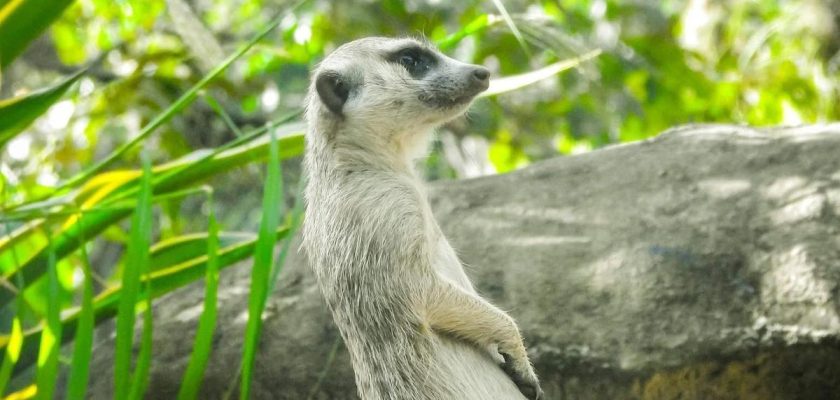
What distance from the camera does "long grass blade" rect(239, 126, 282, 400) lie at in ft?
6.42

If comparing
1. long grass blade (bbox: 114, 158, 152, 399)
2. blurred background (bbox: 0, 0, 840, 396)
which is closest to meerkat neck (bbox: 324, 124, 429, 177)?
long grass blade (bbox: 114, 158, 152, 399)

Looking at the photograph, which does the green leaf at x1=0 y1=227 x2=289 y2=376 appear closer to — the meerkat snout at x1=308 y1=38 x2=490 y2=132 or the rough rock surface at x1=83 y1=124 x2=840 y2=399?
the rough rock surface at x1=83 y1=124 x2=840 y2=399

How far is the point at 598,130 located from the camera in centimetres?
442

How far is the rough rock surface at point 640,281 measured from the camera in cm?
237

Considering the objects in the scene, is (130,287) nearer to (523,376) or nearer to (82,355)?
(82,355)

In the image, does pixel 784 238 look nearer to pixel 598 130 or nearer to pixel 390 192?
pixel 390 192

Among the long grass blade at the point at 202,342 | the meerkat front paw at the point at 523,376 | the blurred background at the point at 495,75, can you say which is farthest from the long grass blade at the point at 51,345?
the blurred background at the point at 495,75

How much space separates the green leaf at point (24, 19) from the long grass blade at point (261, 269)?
89cm

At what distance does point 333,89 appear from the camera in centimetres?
222

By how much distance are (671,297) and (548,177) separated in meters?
0.77

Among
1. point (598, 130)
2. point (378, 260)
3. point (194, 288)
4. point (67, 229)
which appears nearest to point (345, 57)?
point (378, 260)

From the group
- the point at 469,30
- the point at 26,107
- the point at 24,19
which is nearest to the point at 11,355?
the point at 26,107

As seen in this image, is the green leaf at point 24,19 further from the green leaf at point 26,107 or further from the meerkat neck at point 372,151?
the meerkat neck at point 372,151

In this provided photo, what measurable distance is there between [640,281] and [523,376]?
2.11ft
